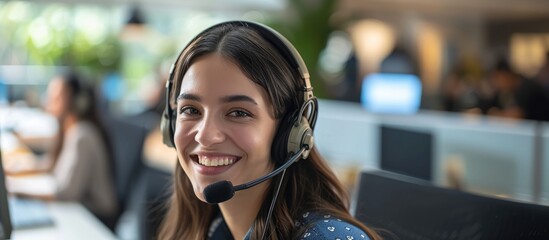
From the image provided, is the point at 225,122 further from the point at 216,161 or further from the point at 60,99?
the point at 60,99

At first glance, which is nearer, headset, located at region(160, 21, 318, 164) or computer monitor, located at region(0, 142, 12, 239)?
headset, located at region(160, 21, 318, 164)

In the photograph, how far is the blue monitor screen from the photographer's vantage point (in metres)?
4.28

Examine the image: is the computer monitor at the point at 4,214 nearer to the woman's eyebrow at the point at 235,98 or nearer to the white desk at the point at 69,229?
the white desk at the point at 69,229

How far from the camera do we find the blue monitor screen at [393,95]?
4.28m

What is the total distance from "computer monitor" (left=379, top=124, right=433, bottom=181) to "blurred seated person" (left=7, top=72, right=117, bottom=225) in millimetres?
1219

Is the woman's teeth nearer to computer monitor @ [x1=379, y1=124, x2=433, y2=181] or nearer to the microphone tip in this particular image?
the microphone tip

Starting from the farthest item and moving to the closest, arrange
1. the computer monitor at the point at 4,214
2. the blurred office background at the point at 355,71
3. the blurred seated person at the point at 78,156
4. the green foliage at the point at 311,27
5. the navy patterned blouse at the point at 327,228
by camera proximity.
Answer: the green foliage at the point at 311,27 < the blurred seated person at the point at 78,156 < the blurred office background at the point at 355,71 < the computer monitor at the point at 4,214 < the navy patterned blouse at the point at 327,228

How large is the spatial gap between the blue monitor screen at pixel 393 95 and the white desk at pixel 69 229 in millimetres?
2534

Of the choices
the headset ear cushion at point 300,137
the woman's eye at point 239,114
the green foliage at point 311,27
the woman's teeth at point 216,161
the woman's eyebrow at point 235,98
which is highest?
the green foliage at point 311,27

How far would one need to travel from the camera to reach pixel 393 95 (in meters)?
4.39

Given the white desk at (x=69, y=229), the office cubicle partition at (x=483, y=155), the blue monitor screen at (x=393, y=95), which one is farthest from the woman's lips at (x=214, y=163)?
the blue monitor screen at (x=393, y=95)

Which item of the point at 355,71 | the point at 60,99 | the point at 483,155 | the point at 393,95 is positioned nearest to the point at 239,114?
the point at 483,155

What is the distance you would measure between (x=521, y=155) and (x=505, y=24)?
27.5ft

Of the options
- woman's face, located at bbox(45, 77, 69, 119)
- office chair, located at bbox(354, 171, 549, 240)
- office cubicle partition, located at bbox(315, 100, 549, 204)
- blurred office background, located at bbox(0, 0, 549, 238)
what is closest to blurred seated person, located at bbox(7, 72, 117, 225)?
woman's face, located at bbox(45, 77, 69, 119)
